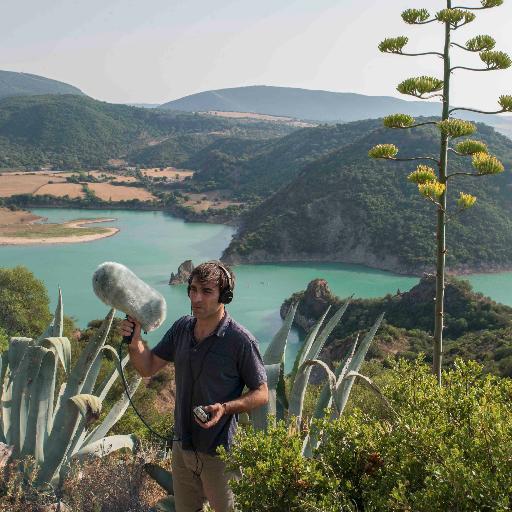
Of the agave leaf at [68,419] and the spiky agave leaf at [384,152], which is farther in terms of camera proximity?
the spiky agave leaf at [384,152]

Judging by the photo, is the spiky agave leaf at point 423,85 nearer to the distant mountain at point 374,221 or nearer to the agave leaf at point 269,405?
the agave leaf at point 269,405

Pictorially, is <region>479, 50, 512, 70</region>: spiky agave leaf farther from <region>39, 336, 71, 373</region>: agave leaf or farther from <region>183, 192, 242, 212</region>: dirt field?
<region>183, 192, 242, 212</region>: dirt field

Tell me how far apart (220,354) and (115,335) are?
12120 mm

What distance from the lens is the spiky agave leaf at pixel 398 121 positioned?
11.2ft

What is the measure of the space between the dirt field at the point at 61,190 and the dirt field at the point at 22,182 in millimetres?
763

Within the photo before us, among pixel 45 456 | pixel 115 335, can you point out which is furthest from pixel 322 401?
pixel 115 335

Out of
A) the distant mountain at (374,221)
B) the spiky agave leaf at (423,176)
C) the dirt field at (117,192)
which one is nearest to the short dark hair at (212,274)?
the spiky agave leaf at (423,176)

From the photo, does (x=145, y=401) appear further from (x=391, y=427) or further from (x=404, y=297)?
(x=404, y=297)

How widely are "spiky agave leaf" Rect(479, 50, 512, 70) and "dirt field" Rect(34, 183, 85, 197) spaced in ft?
195

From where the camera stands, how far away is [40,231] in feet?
149

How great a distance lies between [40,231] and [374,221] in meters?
24.4

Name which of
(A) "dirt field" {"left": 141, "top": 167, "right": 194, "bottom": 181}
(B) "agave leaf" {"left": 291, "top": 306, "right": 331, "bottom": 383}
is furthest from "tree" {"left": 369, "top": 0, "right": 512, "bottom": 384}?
(A) "dirt field" {"left": 141, "top": 167, "right": 194, "bottom": 181}

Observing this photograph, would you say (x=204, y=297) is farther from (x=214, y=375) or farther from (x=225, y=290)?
(x=214, y=375)

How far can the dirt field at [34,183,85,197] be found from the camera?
196 feet
